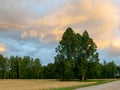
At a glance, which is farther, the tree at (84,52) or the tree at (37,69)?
the tree at (37,69)

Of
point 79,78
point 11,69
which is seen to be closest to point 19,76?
point 11,69

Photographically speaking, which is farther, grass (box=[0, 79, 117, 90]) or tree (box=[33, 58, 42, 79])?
tree (box=[33, 58, 42, 79])

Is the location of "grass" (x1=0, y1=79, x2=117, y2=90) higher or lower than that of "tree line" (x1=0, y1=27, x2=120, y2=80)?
lower

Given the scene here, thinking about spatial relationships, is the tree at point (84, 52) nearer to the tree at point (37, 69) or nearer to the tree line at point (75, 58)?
the tree line at point (75, 58)

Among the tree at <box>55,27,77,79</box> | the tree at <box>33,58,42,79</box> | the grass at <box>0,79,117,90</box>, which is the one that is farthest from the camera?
the tree at <box>33,58,42,79</box>

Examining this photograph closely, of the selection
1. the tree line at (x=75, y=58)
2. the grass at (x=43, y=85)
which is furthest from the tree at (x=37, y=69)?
the grass at (x=43, y=85)

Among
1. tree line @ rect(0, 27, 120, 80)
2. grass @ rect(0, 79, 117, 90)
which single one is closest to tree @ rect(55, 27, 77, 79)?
tree line @ rect(0, 27, 120, 80)

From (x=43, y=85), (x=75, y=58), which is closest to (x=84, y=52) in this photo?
(x=75, y=58)

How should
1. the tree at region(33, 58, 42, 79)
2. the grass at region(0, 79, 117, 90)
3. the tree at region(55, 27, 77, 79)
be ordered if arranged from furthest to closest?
the tree at region(33, 58, 42, 79) → the tree at region(55, 27, 77, 79) → the grass at region(0, 79, 117, 90)

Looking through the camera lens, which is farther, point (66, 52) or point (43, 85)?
point (66, 52)

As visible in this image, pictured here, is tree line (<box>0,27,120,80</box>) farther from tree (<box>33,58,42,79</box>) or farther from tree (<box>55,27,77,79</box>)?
tree (<box>33,58,42,79</box>)

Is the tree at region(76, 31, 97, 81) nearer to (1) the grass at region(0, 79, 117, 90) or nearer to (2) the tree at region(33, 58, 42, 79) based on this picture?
(1) the grass at region(0, 79, 117, 90)

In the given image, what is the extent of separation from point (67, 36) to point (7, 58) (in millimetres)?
73126

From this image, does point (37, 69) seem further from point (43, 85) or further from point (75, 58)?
point (43, 85)
